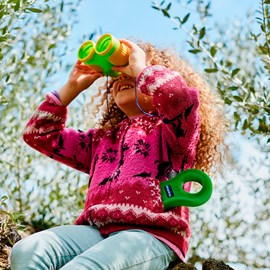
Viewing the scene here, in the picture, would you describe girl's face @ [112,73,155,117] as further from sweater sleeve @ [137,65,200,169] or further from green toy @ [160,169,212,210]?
green toy @ [160,169,212,210]

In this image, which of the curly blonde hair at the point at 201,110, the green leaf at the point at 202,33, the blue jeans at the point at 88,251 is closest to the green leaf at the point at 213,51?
the green leaf at the point at 202,33

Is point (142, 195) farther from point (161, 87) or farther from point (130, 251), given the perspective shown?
point (161, 87)

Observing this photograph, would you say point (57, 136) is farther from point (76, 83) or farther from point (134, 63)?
point (134, 63)

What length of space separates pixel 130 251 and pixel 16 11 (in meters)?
1.56

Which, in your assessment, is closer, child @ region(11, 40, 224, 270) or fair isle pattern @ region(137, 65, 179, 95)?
child @ region(11, 40, 224, 270)

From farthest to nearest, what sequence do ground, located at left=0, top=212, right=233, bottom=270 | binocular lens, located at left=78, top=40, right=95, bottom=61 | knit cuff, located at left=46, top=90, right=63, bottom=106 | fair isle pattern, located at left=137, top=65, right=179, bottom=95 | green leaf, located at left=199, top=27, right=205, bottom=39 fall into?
green leaf, located at left=199, top=27, right=205, bottom=39, knit cuff, located at left=46, top=90, right=63, bottom=106, binocular lens, located at left=78, top=40, right=95, bottom=61, ground, located at left=0, top=212, right=233, bottom=270, fair isle pattern, located at left=137, top=65, right=179, bottom=95

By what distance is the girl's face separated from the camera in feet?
10.8

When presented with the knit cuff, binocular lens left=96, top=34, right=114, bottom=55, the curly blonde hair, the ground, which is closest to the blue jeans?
the ground

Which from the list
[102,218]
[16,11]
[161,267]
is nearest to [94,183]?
[102,218]

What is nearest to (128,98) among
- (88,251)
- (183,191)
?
(183,191)

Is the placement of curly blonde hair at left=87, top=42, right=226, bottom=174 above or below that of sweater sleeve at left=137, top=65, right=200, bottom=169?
below

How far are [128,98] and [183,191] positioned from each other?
2.07ft

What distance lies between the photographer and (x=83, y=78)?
11.3 feet

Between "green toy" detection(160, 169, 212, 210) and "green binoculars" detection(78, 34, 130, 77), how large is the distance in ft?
2.17
